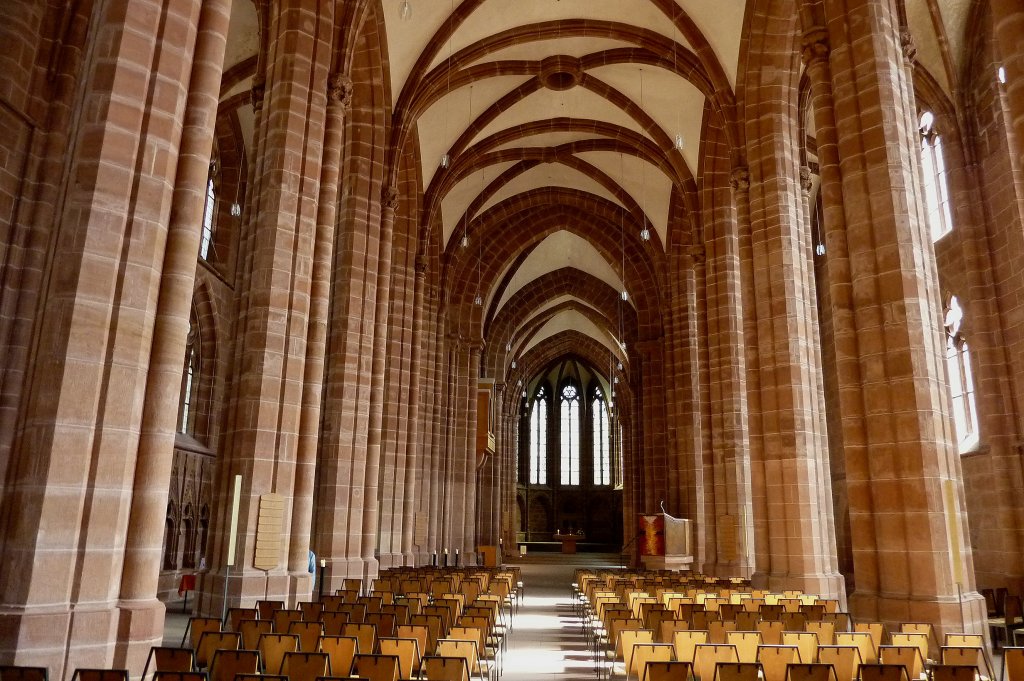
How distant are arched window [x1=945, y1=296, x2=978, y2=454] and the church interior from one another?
0.09 m

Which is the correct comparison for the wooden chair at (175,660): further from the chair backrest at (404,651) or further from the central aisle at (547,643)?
the central aisle at (547,643)

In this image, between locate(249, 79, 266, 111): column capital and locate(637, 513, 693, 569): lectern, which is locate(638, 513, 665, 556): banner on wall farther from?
locate(249, 79, 266, 111): column capital

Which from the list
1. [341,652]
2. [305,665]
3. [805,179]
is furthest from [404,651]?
[805,179]

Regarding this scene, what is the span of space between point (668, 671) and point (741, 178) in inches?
558

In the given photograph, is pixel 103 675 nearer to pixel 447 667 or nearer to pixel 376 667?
pixel 376 667

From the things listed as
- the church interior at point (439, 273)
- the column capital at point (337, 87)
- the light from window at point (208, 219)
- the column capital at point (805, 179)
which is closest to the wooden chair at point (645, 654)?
the church interior at point (439, 273)

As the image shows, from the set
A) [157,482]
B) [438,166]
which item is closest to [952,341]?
[438,166]

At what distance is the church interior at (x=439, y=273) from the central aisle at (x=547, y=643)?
12.1ft

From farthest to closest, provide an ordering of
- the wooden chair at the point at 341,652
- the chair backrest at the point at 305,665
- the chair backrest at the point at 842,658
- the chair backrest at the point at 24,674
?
1. the wooden chair at the point at 341,652
2. the chair backrest at the point at 842,658
3. the chair backrest at the point at 305,665
4. the chair backrest at the point at 24,674

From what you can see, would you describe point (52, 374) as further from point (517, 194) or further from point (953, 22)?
point (517, 194)

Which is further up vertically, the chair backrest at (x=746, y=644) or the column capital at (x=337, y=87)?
the column capital at (x=337, y=87)

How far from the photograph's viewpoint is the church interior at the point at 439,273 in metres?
7.11

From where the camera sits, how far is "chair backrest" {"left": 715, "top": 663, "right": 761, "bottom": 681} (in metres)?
5.53

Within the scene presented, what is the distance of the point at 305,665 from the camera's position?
5.84 metres
